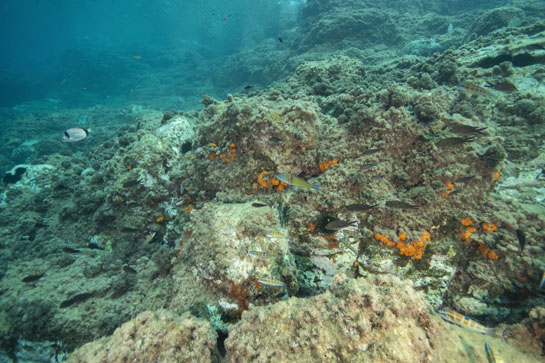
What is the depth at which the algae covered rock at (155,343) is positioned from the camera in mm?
2402

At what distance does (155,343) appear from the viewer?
2498mm

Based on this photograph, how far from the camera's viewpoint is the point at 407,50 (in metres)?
13.8

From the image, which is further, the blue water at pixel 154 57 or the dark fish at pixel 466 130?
the blue water at pixel 154 57

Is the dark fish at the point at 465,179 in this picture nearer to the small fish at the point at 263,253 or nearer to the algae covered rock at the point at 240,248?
the algae covered rock at the point at 240,248

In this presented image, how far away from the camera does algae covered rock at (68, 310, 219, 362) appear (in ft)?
7.88

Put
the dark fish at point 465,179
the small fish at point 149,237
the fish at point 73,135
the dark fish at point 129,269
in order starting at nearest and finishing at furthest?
the dark fish at point 465,179 → the dark fish at point 129,269 → the fish at point 73,135 → the small fish at point 149,237

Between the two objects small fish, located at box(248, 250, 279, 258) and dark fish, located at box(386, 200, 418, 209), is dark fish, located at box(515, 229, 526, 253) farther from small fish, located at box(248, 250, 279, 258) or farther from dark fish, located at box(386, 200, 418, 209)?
small fish, located at box(248, 250, 279, 258)

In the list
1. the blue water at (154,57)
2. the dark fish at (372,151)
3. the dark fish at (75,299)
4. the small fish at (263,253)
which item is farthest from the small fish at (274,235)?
the blue water at (154,57)

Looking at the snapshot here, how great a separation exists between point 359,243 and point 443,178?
1804 millimetres

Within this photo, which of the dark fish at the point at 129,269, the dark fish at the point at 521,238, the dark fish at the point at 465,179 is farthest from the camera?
the dark fish at the point at 129,269

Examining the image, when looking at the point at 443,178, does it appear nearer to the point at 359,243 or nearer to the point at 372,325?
the point at 359,243

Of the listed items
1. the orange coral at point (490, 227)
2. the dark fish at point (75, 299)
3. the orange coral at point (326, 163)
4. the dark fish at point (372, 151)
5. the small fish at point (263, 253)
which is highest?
the dark fish at point (372, 151)

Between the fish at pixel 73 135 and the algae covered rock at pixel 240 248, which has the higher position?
the fish at pixel 73 135

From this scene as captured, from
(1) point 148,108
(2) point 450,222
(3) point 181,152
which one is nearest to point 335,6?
(1) point 148,108
